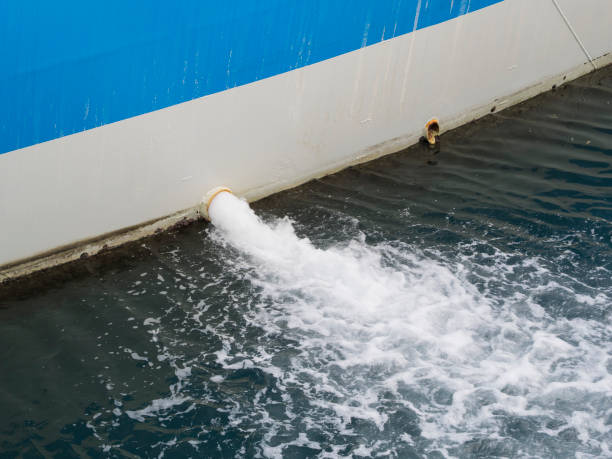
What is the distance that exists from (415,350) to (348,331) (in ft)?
1.69

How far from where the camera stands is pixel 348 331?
5250 mm

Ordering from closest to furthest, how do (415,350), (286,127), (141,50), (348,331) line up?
(415,350)
(348,331)
(141,50)
(286,127)

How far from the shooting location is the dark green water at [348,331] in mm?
4457

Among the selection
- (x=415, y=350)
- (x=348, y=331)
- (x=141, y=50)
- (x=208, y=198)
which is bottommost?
(x=415, y=350)

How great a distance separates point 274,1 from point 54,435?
3939mm

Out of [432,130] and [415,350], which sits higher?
[432,130]

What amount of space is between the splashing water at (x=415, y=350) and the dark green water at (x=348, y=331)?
0.01 meters

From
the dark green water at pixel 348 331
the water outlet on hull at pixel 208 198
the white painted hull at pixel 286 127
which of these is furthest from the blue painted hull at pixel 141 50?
the dark green water at pixel 348 331

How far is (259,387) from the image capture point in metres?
4.79

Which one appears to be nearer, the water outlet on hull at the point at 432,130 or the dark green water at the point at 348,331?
the dark green water at the point at 348,331

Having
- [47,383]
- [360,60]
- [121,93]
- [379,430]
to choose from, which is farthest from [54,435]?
[360,60]

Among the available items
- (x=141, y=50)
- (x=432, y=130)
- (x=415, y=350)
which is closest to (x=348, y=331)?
(x=415, y=350)

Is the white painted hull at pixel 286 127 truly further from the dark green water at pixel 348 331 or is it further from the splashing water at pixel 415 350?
the splashing water at pixel 415 350

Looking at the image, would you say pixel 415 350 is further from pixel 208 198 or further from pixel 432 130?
A: pixel 432 130
